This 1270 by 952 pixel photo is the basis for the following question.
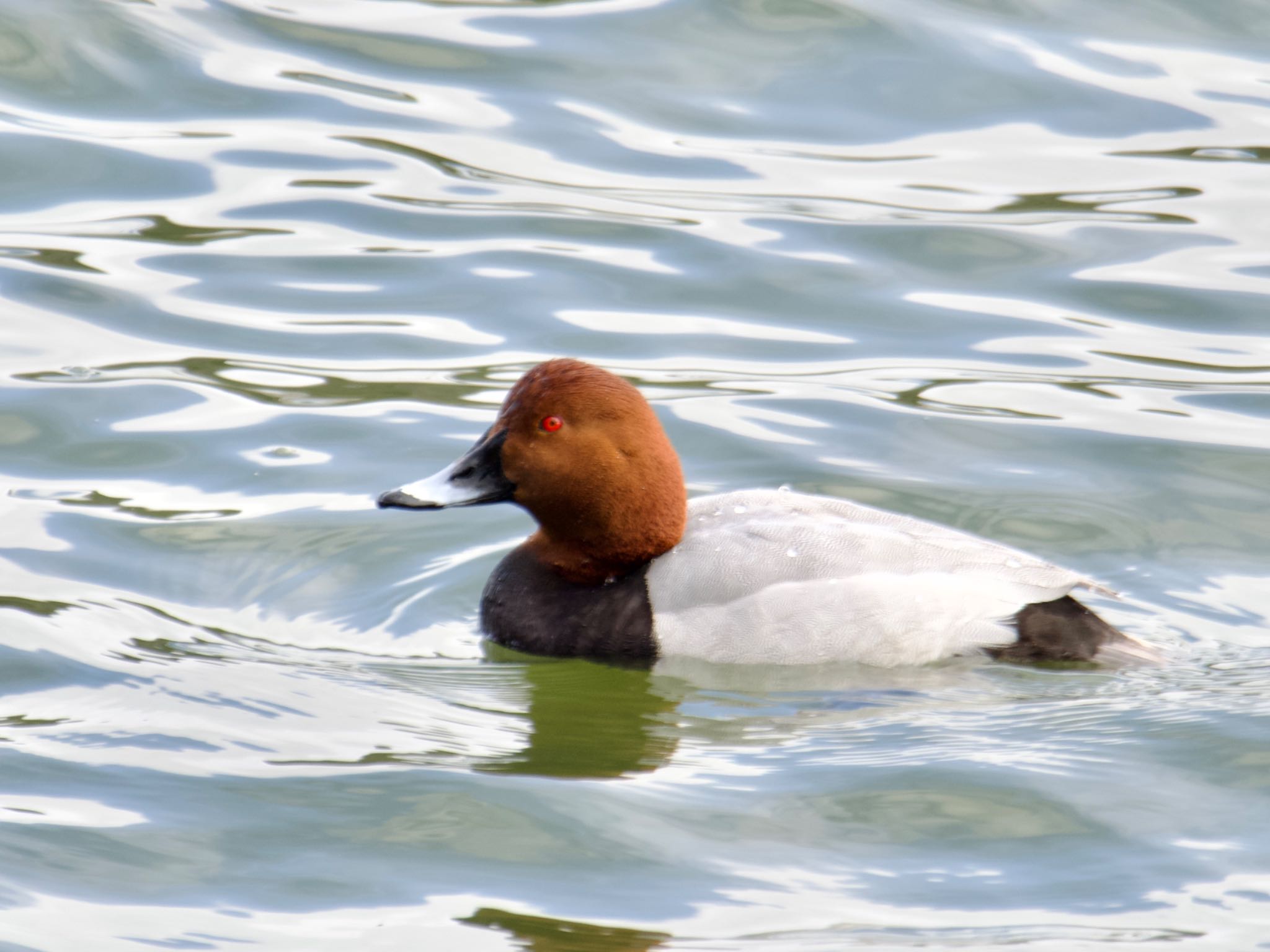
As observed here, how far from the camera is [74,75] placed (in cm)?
1106

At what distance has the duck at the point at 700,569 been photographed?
5.62 metres

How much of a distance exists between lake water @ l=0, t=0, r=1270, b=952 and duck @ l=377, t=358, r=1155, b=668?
12 centimetres

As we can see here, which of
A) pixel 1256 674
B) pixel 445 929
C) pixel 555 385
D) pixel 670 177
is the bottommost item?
pixel 445 929

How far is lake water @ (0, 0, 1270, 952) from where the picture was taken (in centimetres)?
445

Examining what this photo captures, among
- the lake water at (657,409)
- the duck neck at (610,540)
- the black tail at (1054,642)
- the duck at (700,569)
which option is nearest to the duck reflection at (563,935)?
the lake water at (657,409)

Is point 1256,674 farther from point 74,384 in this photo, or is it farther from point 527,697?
point 74,384

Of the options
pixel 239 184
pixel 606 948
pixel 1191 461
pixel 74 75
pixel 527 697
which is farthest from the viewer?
pixel 74 75

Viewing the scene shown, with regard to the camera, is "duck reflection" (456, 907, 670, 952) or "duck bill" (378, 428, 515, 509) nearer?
"duck reflection" (456, 907, 670, 952)

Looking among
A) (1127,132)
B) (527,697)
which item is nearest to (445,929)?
(527,697)

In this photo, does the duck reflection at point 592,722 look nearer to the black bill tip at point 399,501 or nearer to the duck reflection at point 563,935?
the black bill tip at point 399,501

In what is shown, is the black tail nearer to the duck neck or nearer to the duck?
the duck

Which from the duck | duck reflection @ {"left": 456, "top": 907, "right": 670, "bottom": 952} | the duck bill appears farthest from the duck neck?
duck reflection @ {"left": 456, "top": 907, "right": 670, "bottom": 952}

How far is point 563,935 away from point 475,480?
210 centimetres

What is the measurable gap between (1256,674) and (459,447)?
325cm
